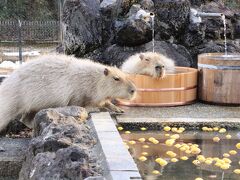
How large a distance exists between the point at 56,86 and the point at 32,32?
20567 millimetres

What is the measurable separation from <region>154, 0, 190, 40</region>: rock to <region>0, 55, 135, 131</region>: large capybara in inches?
128

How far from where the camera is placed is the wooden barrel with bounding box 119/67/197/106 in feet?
24.8

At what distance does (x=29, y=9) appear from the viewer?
102ft

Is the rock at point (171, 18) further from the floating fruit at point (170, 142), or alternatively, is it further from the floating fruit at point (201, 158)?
the floating fruit at point (201, 158)

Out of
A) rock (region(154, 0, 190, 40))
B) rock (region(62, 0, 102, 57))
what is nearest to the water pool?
rock (region(154, 0, 190, 40))

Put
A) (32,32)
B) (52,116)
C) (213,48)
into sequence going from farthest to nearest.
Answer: (32,32), (213,48), (52,116)

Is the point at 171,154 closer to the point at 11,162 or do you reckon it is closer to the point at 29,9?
the point at 11,162

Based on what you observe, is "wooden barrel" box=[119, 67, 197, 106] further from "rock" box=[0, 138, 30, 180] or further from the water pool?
"rock" box=[0, 138, 30, 180]

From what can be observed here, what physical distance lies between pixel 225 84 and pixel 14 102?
3.17m

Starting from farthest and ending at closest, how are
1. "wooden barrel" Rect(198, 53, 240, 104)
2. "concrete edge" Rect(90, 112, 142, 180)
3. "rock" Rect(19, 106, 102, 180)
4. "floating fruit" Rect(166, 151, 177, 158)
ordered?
1. "wooden barrel" Rect(198, 53, 240, 104)
2. "floating fruit" Rect(166, 151, 177, 158)
3. "concrete edge" Rect(90, 112, 142, 180)
4. "rock" Rect(19, 106, 102, 180)

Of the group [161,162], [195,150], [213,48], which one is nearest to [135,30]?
[213,48]

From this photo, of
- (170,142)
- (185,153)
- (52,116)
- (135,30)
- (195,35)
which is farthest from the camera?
(195,35)

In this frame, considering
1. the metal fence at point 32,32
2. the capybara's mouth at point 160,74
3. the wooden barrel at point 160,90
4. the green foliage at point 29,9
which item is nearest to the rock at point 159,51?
the wooden barrel at point 160,90

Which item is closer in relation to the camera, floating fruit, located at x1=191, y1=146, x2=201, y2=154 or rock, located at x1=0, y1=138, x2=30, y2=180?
rock, located at x1=0, y1=138, x2=30, y2=180
